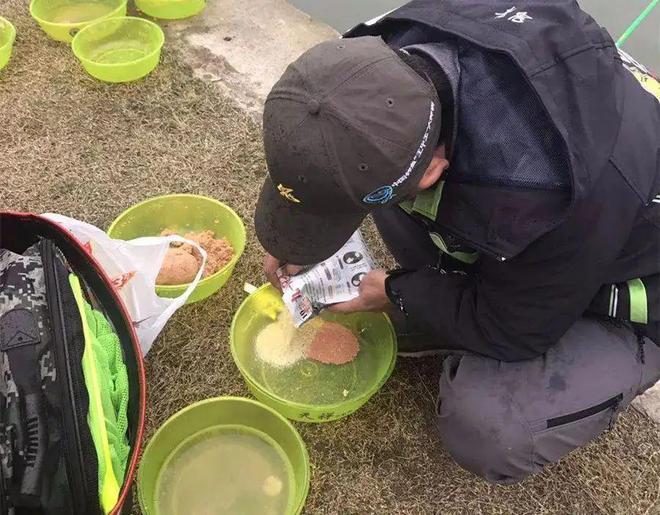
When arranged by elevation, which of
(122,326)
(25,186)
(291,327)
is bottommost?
(25,186)

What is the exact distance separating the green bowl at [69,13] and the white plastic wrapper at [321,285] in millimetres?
1524

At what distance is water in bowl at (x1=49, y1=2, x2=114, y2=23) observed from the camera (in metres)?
2.67

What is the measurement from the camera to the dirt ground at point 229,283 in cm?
151

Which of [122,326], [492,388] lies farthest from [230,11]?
[492,388]

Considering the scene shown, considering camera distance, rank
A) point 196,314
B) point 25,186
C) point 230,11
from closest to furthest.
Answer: point 196,314 → point 25,186 → point 230,11

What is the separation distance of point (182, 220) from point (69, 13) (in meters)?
1.30

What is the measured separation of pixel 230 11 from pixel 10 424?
219 cm

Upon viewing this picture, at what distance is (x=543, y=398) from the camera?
1354 millimetres

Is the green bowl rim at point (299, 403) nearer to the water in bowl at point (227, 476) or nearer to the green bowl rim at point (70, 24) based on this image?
the water in bowl at point (227, 476)

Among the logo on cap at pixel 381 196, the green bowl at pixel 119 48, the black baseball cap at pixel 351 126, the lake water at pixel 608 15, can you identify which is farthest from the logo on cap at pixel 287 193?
the lake water at pixel 608 15

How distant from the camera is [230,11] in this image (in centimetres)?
283

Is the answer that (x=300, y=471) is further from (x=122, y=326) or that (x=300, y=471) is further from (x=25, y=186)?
(x=25, y=186)

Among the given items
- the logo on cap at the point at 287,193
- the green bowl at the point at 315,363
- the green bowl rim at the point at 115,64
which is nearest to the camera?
the logo on cap at the point at 287,193

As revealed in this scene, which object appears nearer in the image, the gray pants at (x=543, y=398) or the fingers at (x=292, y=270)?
the gray pants at (x=543, y=398)
